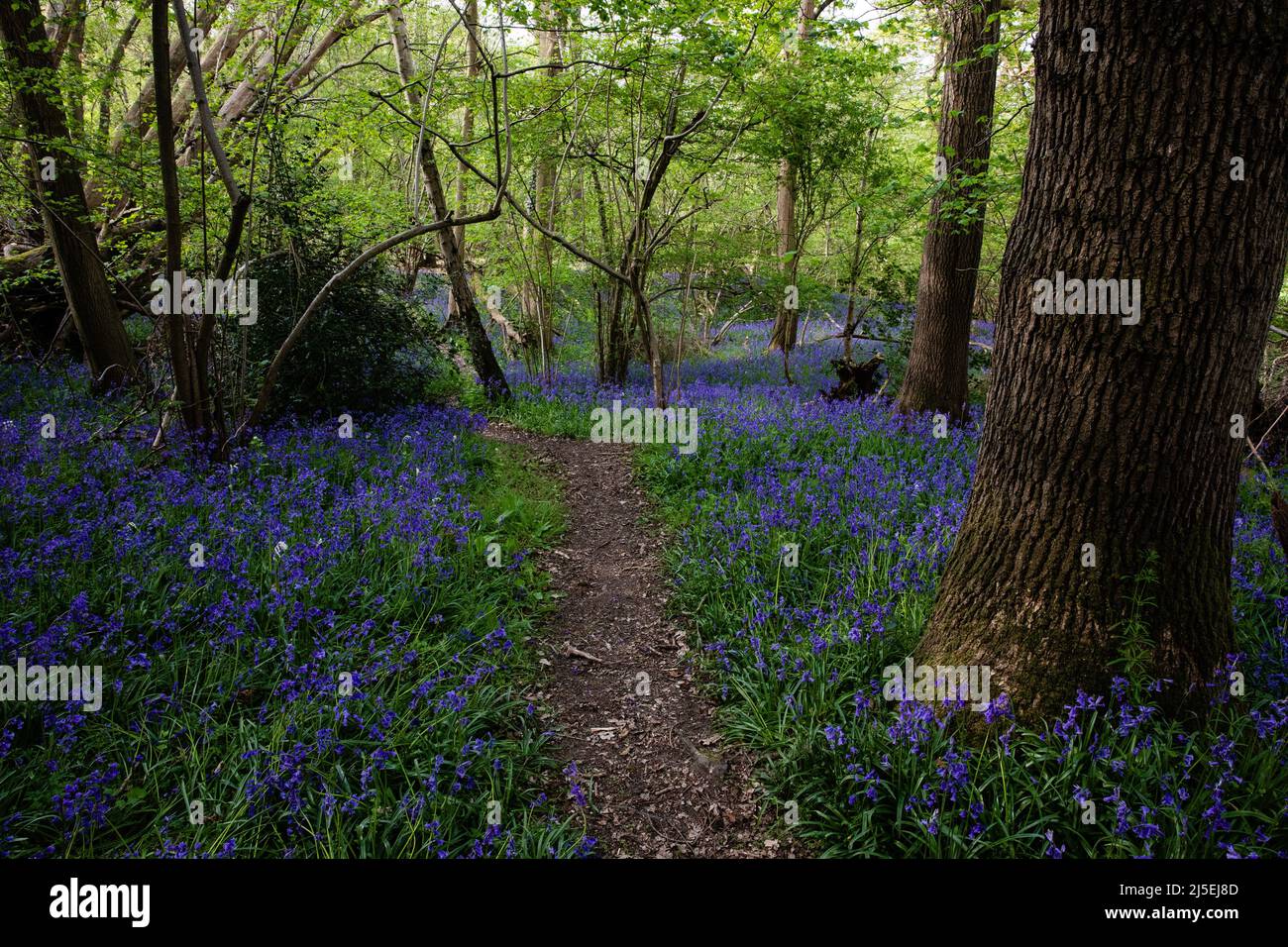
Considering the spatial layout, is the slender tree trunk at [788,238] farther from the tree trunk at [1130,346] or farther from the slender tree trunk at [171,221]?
the slender tree trunk at [171,221]

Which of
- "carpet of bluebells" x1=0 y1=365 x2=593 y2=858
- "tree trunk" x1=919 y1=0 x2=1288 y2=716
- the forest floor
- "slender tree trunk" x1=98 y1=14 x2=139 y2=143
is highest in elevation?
"slender tree trunk" x1=98 y1=14 x2=139 y2=143

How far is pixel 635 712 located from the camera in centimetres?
399

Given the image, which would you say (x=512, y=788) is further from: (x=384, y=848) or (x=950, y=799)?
(x=950, y=799)

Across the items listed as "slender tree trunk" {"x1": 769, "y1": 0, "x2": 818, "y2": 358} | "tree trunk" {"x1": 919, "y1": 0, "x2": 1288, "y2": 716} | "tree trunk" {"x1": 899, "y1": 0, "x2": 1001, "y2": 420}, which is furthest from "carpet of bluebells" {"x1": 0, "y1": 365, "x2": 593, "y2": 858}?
"slender tree trunk" {"x1": 769, "y1": 0, "x2": 818, "y2": 358}

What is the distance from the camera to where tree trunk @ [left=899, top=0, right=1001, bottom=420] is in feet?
23.8

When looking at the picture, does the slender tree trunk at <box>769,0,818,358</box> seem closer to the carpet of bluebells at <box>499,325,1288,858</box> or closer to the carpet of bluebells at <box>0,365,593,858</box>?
the carpet of bluebells at <box>499,325,1288,858</box>

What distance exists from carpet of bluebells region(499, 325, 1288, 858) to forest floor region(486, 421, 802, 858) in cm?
20

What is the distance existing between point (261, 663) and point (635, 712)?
2.09 meters

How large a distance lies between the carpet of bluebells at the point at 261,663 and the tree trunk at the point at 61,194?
9.54 feet

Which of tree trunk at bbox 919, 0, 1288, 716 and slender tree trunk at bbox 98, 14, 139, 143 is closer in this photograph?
tree trunk at bbox 919, 0, 1288, 716

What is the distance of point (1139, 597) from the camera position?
9.60ft

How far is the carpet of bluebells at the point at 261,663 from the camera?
2715 millimetres
